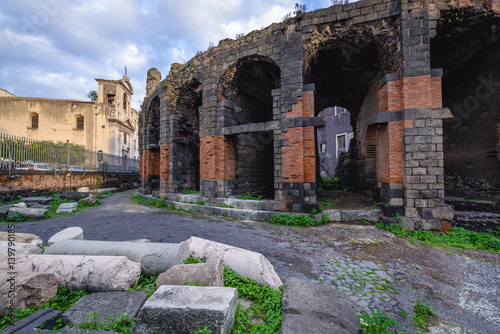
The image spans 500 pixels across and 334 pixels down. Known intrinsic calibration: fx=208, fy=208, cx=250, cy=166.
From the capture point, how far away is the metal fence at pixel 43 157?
30.1 feet

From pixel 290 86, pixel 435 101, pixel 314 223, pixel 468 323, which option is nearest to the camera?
pixel 468 323

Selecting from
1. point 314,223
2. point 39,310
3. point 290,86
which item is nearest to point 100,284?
point 39,310

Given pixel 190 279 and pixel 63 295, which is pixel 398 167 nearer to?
pixel 190 279

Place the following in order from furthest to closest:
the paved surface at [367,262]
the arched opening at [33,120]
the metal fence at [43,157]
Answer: the arched opening at [33,120], the metal fence at [43,157], the paved surface at [367,262]

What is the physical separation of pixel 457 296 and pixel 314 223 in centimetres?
359

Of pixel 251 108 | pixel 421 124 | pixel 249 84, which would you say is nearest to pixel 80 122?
pixel 251 108

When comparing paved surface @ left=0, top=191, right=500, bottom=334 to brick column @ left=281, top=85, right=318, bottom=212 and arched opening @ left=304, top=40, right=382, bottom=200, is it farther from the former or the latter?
arched opening @ left=304, top=40, right=382, bottom=200

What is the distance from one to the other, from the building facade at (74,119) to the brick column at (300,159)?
889 inches

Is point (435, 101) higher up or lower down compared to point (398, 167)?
higher up

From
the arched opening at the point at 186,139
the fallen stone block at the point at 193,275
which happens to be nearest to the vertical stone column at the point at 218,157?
the arched opening at the point at 186,139

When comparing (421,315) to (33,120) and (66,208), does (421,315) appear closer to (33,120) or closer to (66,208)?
(66,208)

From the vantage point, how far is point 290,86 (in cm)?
732

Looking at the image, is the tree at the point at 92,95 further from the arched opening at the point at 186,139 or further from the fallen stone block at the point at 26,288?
the fallen stone block at the point at 26,288

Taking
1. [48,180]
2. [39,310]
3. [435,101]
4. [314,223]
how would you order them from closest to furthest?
[39,310]
[435,101]
[314,223]
[48,180]
